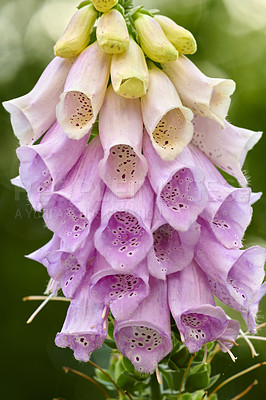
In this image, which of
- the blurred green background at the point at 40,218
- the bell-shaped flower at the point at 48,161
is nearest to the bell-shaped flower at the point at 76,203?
the bell-shaped flower at the point at 48,161

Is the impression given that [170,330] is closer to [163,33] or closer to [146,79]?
[146,79]

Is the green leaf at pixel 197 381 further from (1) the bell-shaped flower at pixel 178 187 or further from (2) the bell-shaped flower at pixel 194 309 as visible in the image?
(1) the bell-shaped flower at pixel 178 187

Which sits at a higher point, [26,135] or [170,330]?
[26,135]

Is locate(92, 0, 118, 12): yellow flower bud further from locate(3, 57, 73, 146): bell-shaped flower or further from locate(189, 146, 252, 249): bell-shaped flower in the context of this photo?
locate(189, 146, 252, 249): bell-shaped flower

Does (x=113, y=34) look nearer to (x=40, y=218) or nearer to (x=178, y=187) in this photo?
(x=178, y=187)

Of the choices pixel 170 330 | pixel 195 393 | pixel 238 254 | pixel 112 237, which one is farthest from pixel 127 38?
pixel 195 393

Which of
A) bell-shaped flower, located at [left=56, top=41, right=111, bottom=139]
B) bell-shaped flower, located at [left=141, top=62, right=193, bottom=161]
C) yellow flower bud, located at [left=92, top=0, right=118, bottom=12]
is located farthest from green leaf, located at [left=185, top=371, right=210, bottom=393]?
yellow flower bud, located at [left=92, top=0, right=118, bottom=12]
